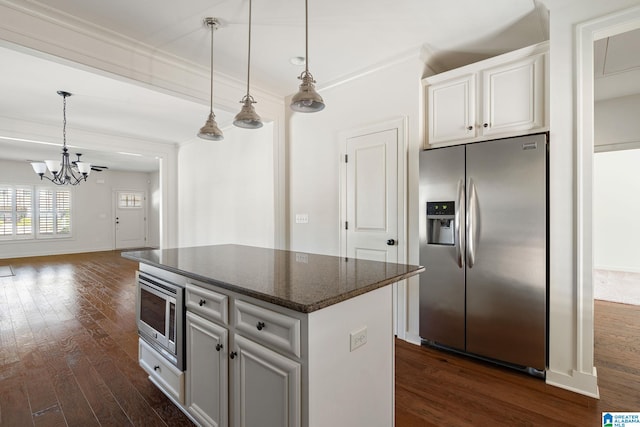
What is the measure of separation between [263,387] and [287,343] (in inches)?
11.1

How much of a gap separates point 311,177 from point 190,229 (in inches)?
133

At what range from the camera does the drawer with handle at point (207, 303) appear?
151 centimetres

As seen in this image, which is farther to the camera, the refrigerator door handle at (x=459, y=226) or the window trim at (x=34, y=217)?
the window trim at (x=34, y=217)

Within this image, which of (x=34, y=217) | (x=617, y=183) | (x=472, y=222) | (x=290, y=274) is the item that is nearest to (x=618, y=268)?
(x=617, y=183)

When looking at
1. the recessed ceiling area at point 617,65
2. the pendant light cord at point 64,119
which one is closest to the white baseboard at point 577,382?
the recessed ceiling area at point 617,65

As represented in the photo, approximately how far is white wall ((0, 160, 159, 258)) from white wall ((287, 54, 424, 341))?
26.9 ft

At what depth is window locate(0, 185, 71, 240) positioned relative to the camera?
7.93 m

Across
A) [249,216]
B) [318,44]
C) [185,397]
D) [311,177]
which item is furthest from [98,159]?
[185,397]

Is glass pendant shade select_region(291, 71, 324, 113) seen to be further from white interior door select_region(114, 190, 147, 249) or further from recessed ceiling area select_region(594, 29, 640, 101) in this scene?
white interior door select_region(114, 190, 147, 249)

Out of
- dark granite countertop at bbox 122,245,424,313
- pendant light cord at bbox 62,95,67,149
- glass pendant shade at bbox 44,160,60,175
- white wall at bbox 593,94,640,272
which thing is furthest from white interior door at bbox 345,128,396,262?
glass pendant shade at bbox 44,160,60,175

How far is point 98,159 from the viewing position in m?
7.67

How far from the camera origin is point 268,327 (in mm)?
1302

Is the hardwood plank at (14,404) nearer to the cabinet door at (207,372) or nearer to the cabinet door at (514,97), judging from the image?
the cabinet door at (207,372)

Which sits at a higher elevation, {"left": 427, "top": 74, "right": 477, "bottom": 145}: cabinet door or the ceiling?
the ceiling
